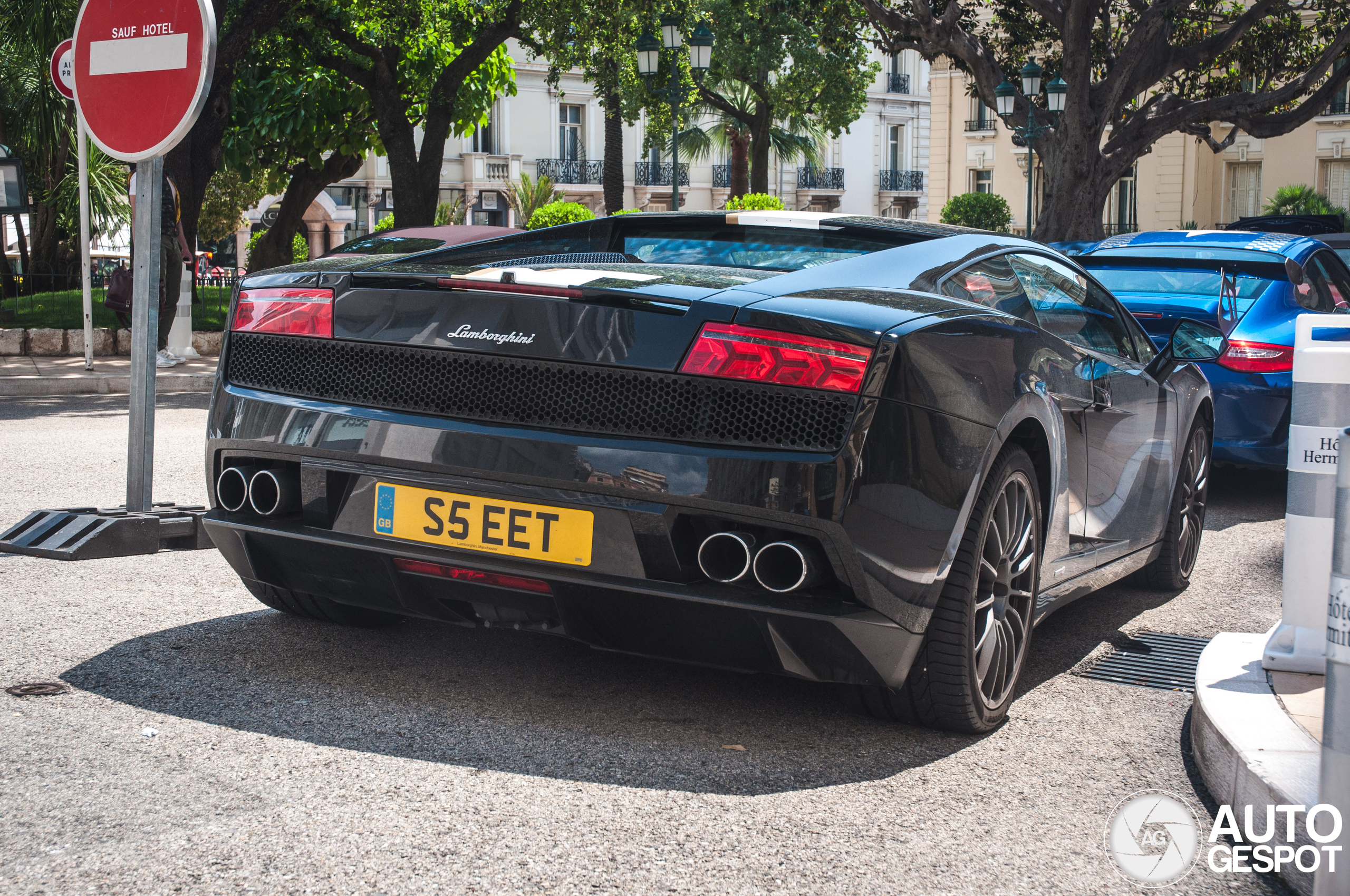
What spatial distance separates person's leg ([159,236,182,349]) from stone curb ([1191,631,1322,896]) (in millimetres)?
12621

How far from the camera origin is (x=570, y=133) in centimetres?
5388

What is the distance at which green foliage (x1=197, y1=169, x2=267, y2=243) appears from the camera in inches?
1580

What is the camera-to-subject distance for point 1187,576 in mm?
5516

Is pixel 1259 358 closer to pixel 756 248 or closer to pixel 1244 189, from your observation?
pixel 756 248

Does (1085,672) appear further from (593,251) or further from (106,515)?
(106,515)

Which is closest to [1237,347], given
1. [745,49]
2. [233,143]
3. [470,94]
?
[470,94]

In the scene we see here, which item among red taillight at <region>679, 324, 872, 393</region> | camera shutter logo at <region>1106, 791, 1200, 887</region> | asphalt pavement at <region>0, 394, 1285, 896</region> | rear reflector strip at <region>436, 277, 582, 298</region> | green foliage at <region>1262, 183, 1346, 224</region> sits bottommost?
camera shutter logo at <region>1106, 791, 1200, 887</region>

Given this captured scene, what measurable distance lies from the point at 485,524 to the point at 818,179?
2259 inches

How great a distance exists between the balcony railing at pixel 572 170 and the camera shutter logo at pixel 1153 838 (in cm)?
5122

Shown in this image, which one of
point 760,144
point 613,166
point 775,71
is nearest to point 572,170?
point 760,144

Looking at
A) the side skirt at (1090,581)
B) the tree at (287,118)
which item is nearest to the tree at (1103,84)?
the tree at (287,118)

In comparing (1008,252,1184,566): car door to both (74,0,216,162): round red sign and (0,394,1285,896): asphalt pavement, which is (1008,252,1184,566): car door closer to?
(0,394,1285,896): asphalt pavement

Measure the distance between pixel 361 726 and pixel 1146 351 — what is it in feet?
10.8

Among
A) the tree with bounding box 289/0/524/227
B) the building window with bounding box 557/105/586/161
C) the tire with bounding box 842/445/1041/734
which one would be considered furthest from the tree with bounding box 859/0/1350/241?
the building window with bounding box 557/105/586/161
